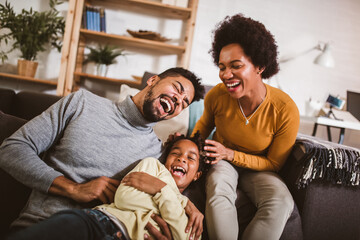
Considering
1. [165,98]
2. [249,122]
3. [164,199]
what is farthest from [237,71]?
[164,199]

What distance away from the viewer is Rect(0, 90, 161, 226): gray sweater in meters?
0.95

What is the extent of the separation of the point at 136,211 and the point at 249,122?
2.79 feet

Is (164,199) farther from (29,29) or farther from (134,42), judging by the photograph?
(29,29)

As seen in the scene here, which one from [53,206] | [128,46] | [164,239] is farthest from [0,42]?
[164,239]

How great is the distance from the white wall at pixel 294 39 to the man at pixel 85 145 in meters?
2.25

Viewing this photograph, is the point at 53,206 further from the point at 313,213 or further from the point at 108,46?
the point at 108,46

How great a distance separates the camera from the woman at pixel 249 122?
1.35 metres

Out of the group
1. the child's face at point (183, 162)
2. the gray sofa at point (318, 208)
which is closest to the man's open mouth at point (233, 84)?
the child's face at point (183, 162)

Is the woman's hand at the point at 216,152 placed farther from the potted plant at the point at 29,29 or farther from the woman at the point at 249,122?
the potted plant at the point at 29,29

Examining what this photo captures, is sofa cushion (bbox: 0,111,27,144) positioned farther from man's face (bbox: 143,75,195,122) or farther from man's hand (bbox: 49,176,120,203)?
man's face (bbox: 143,75,195,122)

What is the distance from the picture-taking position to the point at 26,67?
300 centimetres

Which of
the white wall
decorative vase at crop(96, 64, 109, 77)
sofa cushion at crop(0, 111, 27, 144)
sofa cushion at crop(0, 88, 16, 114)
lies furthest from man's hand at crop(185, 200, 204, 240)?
the white wall

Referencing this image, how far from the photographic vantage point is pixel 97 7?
3098mm

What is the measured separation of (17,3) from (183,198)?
3.41m
